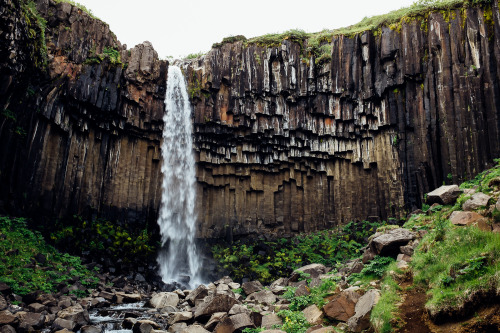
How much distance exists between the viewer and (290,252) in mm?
20016

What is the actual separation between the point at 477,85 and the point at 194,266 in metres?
17.8

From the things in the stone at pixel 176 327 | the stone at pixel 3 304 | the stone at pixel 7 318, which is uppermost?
the stone at pixel 3 304

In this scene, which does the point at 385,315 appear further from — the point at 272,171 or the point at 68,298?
the point at 272,171

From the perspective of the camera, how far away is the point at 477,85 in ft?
53.8

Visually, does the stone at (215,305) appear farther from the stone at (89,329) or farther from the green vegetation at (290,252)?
the green vegetation at (290,252)

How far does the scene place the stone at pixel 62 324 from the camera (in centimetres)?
916

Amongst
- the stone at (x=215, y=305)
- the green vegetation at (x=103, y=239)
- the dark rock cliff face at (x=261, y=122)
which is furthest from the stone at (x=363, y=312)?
the green vegetation at (x=103, y=239)

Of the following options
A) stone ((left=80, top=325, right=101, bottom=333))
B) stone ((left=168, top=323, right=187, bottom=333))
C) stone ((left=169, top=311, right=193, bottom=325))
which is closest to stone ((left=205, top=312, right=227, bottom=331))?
stone ((left=168, top=323, right=187, bottom=333))

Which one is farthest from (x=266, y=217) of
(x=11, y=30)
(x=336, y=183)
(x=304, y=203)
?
(x=11, y=30)

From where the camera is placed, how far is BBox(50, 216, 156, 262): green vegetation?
1686 cm

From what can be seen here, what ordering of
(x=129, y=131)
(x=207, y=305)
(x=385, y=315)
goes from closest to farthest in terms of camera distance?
(x=385, y=315) → (x=207, y=305) → (x=129, y=131)

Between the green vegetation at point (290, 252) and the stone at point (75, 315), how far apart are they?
33.6ft

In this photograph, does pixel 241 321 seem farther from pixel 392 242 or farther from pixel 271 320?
pixel 392 242

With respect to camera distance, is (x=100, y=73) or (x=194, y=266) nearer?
(x=100, y=73)
